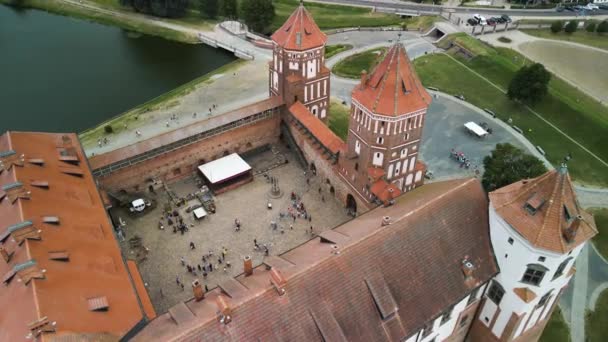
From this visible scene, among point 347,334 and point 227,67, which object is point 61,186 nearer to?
point 347,334

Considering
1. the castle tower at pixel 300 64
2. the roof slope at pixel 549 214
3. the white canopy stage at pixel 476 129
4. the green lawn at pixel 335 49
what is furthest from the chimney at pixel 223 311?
the green lawn at pixel 335 49

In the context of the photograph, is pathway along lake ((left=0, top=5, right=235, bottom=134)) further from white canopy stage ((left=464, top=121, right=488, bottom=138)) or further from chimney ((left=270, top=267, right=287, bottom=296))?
chimney ((left=270, top=267, right=287, bottom=296))

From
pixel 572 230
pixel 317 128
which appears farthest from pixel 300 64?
pixel 572 230

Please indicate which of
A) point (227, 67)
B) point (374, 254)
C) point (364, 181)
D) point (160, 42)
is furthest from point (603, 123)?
point (160, 42)

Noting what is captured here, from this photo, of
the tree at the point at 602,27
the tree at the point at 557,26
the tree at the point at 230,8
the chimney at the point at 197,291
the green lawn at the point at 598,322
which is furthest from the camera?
the tree at the point at 602,27

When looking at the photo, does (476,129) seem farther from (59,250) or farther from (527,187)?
(59,250)

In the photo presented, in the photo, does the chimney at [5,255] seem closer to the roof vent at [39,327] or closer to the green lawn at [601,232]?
the roof vent at [39,327]
